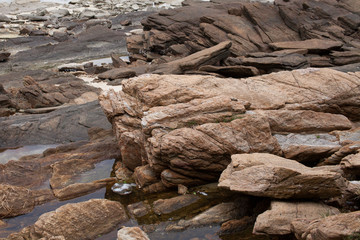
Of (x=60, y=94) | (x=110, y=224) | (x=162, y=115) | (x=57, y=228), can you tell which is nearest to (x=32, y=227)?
(x=57, y=228)

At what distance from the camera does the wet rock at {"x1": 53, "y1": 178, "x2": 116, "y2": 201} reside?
31.9ft

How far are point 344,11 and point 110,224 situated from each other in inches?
813

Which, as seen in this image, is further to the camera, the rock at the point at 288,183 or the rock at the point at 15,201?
the rock at the point at 15,201

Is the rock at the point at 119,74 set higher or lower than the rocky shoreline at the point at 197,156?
lower

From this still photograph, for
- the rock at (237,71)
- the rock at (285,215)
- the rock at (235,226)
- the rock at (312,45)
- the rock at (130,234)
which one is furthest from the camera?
the rock at (312,45)

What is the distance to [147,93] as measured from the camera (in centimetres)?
1027

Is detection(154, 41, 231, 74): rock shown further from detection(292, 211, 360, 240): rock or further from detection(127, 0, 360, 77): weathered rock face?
detection(292, 211, 360, 240): rock

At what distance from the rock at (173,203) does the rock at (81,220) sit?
2.40 feet

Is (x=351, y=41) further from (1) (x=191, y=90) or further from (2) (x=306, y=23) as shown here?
(1) (x=191, y=90)

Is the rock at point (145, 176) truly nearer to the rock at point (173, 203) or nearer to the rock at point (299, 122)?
the rock at point (173, 203)

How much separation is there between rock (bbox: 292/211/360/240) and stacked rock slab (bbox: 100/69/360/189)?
3.37 meters

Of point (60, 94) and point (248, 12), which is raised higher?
point (248, 12)

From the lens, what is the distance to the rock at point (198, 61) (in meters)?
18.0

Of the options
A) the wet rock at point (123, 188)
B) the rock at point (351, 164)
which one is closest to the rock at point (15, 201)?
the wet rock at point (123, 188)
